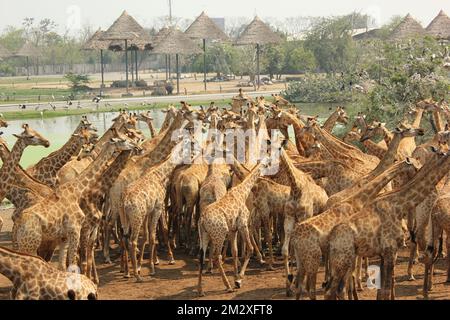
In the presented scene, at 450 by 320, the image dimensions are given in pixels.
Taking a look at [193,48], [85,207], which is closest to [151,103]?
[193,48]

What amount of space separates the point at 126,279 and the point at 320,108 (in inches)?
1070

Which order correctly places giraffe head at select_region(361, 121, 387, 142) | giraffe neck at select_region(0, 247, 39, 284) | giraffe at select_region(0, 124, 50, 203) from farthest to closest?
giraffe head at select_region(361, 121, 387, 142) → giraffe at select_region(0, 124, 50, 203) → giraffe neck at select_region(0, 247, 39, 284)

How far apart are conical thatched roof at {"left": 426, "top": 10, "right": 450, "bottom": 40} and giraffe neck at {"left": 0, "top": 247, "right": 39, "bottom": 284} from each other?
37712mm

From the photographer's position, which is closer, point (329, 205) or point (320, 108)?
point (329, 205)

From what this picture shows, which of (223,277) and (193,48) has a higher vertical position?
(193,48)

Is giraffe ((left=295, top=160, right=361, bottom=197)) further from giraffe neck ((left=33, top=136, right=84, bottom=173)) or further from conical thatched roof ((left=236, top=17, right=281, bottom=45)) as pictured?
conical thatched roof ((left=236, top=17, right=281, bottom=45))

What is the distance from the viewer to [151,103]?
41.5 meters

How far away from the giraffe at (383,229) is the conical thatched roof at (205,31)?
138 feet

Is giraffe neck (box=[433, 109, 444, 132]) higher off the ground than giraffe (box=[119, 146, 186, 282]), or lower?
higher

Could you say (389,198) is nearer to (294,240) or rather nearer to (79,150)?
(294,240)

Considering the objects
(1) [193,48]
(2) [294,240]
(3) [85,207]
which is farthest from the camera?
(1) [193,48]

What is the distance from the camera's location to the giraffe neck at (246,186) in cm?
1123

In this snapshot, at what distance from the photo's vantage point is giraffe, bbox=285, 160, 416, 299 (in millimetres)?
9031

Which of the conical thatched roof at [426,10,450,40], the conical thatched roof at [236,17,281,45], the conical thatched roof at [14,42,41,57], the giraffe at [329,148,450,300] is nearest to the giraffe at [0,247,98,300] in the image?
the giraffe at [329,148,450,300]
